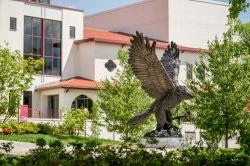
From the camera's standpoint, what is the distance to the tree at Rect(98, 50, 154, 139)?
31203 millimetres

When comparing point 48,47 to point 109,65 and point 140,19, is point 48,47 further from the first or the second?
point 140,19

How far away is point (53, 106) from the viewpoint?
45.2 metres

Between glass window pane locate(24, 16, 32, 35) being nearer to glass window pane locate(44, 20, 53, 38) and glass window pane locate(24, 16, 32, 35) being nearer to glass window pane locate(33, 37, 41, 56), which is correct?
glass window pane locate(33, 37, 41, 56)

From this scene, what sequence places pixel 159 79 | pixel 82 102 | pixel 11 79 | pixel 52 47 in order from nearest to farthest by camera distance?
pixel 159 79 → pixel 11 79 → pixel 82 102 → pixel 52 47

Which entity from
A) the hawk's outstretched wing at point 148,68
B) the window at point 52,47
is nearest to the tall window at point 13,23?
the window at point 52,47

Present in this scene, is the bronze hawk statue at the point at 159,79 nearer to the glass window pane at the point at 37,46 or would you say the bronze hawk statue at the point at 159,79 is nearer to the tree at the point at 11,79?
the tree at the point at 11,79

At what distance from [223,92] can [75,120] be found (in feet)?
38.3

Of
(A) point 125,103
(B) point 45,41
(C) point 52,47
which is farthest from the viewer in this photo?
(C) point 52,47

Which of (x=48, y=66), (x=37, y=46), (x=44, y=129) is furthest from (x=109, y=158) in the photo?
(x=48, y=66)

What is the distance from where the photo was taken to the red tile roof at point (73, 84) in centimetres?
4302

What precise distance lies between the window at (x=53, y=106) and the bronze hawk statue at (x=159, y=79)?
22.4m

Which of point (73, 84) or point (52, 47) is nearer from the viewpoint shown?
point (73, 84)

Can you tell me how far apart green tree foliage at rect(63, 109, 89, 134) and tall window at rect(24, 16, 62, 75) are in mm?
9082

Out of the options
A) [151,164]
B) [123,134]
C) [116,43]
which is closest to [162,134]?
[123,134]
